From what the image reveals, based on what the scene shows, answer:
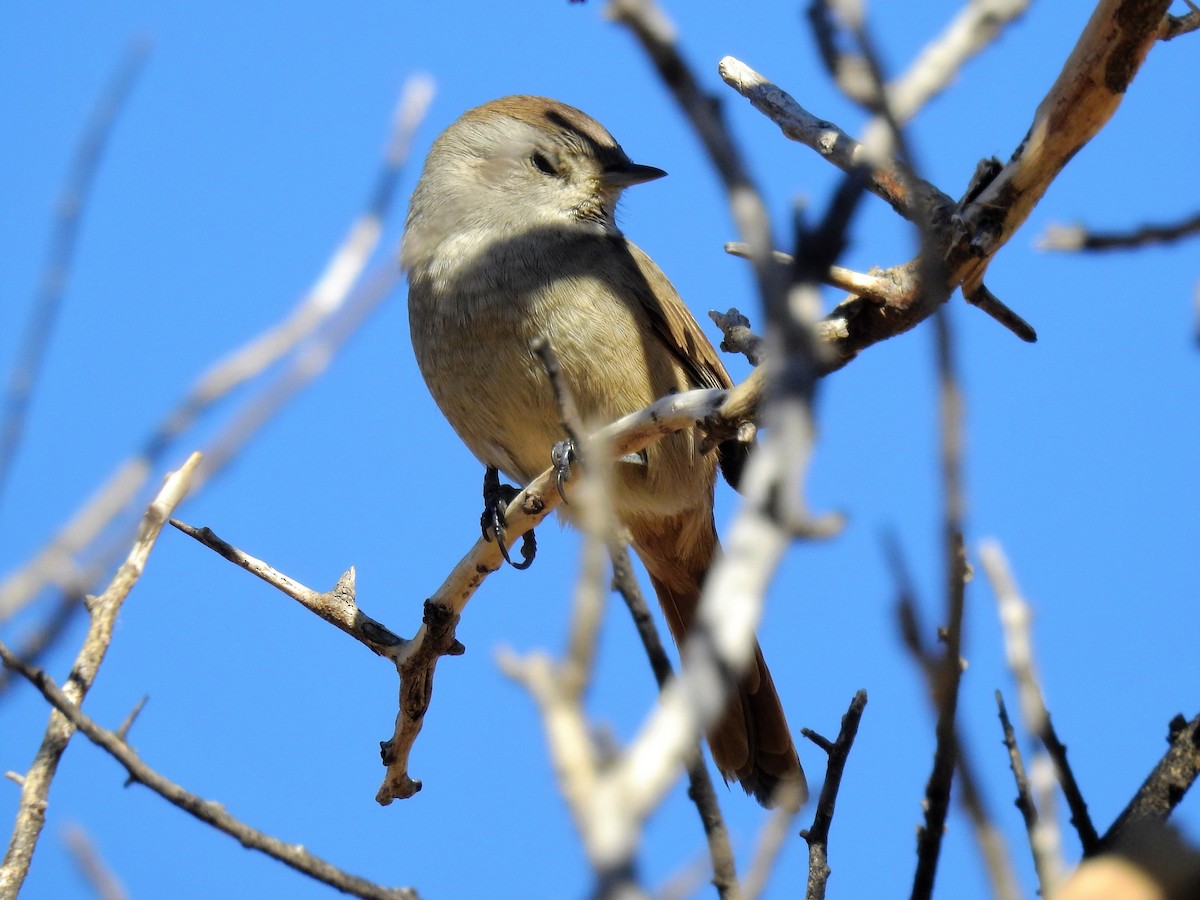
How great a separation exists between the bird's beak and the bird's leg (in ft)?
4.34

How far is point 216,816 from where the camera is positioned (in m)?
2.18

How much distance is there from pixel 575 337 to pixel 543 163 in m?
1.17

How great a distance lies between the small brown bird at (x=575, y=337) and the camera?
4.50 m

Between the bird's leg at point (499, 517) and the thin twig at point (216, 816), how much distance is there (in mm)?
1817

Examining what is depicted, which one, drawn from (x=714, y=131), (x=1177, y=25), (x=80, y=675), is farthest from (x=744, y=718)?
(x=714, y=131)

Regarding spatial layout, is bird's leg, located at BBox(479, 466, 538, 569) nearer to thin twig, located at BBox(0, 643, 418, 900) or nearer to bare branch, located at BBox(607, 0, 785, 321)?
thin twig, located at BBox(0, 643, 418, 900)

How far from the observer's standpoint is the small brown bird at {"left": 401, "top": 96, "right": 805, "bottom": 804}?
14.8 feet

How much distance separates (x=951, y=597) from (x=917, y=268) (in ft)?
5.12

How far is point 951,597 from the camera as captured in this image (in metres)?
1.42

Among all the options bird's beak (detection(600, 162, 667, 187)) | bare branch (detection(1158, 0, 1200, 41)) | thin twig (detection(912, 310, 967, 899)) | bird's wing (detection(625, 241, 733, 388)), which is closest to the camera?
thin twig (detection(912, 310, 967, 899))

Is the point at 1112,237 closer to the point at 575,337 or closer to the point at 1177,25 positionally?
the point at 1177,25

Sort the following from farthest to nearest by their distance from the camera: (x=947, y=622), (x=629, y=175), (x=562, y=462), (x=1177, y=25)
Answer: (x=629, y=175)
(x=562, y=462)
(x=1177, y=25)
(x=947, y=622)

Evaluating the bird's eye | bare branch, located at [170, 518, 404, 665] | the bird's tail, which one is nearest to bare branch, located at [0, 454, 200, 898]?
bare branch, located at [170, 518, 404, 665]

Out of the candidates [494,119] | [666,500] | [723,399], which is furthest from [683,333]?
[723,399]
